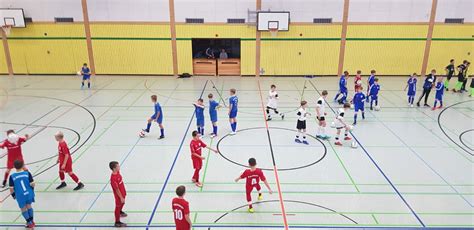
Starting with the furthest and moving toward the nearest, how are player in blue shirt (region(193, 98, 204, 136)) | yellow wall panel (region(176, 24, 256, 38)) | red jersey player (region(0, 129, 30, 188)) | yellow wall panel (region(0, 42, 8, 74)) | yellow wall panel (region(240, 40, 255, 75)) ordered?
yellow wall panel (region(0, 42, 8, 74))
yellow wall panel (region(240, 40, 255, 75))
yellow wall panel (region(176, 24, 256, 38))
player in blue shirt (region(193, 98, 204, 136))
red jersey player (region(0, 129, 30, 188))

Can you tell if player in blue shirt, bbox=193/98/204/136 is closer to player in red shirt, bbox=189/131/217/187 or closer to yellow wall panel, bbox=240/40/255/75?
player in red shirt, bbox=189/131/217/187

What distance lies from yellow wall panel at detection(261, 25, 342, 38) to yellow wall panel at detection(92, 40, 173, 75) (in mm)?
6895

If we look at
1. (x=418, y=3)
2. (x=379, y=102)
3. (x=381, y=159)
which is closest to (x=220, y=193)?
(x=381, y=159)

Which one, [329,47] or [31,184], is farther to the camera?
[329,47]

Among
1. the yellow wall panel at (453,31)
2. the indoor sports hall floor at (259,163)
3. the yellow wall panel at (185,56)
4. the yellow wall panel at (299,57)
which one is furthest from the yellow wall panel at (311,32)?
the indoor sports hall floor at (259,163)

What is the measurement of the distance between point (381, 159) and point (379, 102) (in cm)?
737

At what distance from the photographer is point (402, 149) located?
476 inches

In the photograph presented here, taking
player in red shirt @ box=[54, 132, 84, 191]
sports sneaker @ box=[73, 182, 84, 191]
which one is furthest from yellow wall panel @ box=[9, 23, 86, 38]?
sports sneaker @ box=[73, 182, 84, 191]

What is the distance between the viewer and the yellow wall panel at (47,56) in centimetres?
2384

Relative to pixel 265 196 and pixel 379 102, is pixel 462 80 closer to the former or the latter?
pixel 379 102

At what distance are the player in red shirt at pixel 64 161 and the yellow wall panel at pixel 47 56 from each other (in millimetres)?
16642

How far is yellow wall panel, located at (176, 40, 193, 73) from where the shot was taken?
2383 cm

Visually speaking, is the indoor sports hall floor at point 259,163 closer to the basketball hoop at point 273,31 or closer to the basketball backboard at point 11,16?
the basketball hoop at point 273,31

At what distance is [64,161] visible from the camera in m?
8.88
